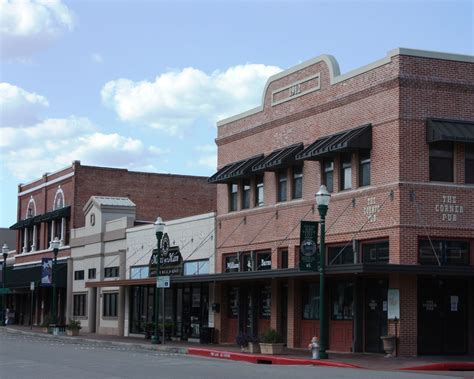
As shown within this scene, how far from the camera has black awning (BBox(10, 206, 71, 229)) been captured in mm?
57688

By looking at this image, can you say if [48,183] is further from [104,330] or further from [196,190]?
[104,330]

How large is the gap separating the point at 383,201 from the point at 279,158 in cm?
627

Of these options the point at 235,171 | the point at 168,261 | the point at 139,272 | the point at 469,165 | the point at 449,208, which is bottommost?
the point at 139,272

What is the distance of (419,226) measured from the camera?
93.3 ft

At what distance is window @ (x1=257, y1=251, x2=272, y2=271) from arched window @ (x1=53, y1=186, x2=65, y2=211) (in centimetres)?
2574

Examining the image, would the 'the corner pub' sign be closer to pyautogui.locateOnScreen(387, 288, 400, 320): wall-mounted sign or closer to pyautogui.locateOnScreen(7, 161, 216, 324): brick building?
pyautogui.locateOnScreen(7, 161, 216, 324): brick building

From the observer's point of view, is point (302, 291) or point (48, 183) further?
point (48, 183)

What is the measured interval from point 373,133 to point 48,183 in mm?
36875

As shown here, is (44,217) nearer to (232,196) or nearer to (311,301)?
(232,196)

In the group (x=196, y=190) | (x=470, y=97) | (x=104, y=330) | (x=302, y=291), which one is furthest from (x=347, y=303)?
(x=196, y=190)

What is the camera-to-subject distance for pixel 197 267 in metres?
41.6

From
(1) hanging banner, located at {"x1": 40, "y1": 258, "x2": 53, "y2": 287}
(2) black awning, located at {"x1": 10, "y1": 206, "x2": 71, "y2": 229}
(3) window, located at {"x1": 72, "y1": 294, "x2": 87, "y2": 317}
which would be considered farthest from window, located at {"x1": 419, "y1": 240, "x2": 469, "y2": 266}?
(2) black awning, located at {"x1": 10, "y1": 206, "x2": 71, "y2": 229}

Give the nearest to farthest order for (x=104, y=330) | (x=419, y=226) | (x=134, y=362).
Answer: (x=134, y=362), (x=419, y=226), (x=104, y=330)

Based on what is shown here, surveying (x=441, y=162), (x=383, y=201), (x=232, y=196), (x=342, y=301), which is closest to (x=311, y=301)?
(x=342, y=301)
